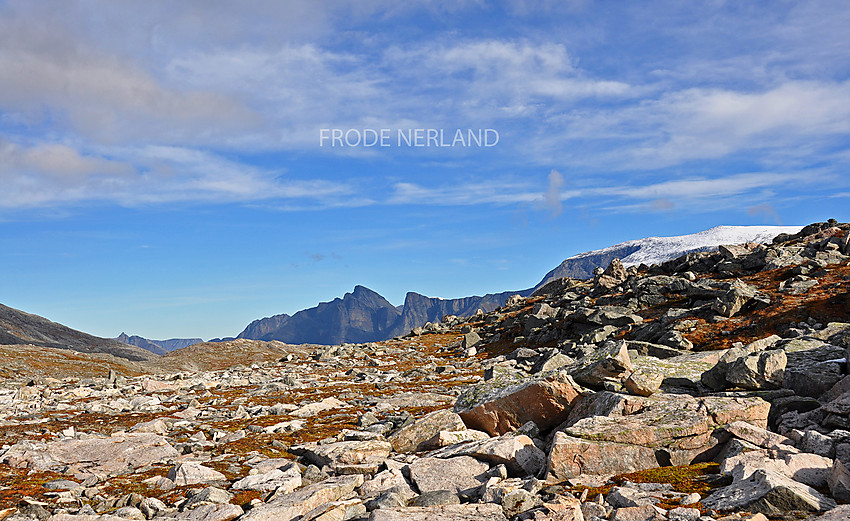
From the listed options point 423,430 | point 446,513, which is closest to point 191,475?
point 423,430

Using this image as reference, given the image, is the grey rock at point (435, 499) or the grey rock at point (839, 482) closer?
the grey rock at point (839, 482)

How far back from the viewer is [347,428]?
25.3m

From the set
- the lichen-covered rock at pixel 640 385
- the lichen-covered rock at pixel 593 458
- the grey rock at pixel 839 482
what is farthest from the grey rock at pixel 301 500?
the grey rock at pixel 839 482

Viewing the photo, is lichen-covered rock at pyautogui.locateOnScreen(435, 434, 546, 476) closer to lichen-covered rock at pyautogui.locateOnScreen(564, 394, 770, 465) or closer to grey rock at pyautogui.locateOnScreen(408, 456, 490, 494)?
grey rock at pyautogui.locateOnScreen(408, 456, 490, 494)

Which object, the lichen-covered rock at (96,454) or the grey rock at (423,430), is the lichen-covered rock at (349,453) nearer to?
the grey rock at (423,430)

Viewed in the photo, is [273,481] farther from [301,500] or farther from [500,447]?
[500,447]

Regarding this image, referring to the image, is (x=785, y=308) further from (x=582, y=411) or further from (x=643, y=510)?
(x=643, y=510)

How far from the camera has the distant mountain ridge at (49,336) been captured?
113419 mm

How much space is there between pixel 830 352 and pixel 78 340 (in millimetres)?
153500

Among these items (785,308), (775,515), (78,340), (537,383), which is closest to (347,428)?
(537,383)

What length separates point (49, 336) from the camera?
13250 centimetres

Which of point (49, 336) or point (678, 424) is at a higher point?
point (49, 336)

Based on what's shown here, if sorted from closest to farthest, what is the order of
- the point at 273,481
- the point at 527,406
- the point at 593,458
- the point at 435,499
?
the point at 435,499 → the point at 593,458 → the point at 273,481 → the point at 527,406

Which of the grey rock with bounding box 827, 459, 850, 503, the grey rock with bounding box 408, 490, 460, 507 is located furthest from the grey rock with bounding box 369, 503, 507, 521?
the grey rock with bounding box 827, 459, 850, 503
